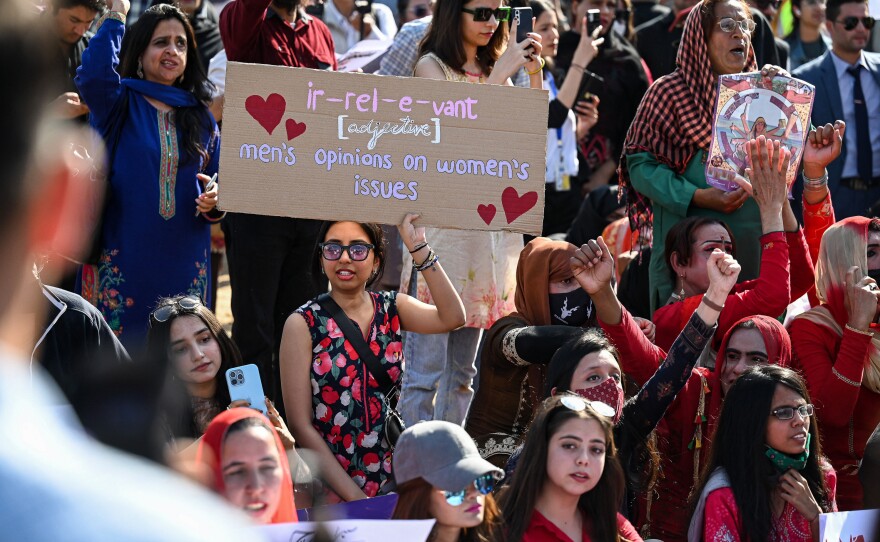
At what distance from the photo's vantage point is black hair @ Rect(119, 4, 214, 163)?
5.42 metres

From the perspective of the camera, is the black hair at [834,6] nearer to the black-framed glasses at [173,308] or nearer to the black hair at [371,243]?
the black hair at [371,243]

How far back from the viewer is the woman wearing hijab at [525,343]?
15.3 feet

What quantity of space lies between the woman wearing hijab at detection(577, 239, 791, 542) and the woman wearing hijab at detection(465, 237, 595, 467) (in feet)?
0.62

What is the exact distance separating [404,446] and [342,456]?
0.83m

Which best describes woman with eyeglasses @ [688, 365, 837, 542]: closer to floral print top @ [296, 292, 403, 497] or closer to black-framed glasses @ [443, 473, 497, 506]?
black-framed glasses @ [443, 473, 497, 506]

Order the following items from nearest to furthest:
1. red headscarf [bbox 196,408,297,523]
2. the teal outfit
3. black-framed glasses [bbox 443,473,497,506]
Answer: red headscarf [bbox 196,408,297,523] → black-framed glasses [bbox 443,473,497,506] → the teal outfit

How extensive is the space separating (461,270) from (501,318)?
0.59 m

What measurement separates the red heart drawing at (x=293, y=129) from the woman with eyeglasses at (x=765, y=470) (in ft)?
5.80

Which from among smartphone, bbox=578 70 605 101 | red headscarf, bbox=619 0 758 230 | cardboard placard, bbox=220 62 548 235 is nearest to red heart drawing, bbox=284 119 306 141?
cardboard placard, bbox=220 62 548 235

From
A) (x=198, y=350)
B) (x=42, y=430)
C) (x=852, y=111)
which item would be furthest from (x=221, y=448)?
(x=852, y=111)

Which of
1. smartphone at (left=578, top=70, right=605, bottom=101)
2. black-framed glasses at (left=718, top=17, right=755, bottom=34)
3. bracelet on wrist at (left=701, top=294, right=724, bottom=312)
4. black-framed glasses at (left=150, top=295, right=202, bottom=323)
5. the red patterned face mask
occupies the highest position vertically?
smartphone at (left=578, top=70, right=605, bottom=101)

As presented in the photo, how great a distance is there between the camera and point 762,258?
16.5ft

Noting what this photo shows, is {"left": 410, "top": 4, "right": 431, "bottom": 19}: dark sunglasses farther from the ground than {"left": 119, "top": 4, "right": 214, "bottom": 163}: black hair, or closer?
farther from the ground

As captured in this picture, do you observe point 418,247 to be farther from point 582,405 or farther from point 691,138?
point 691,138
